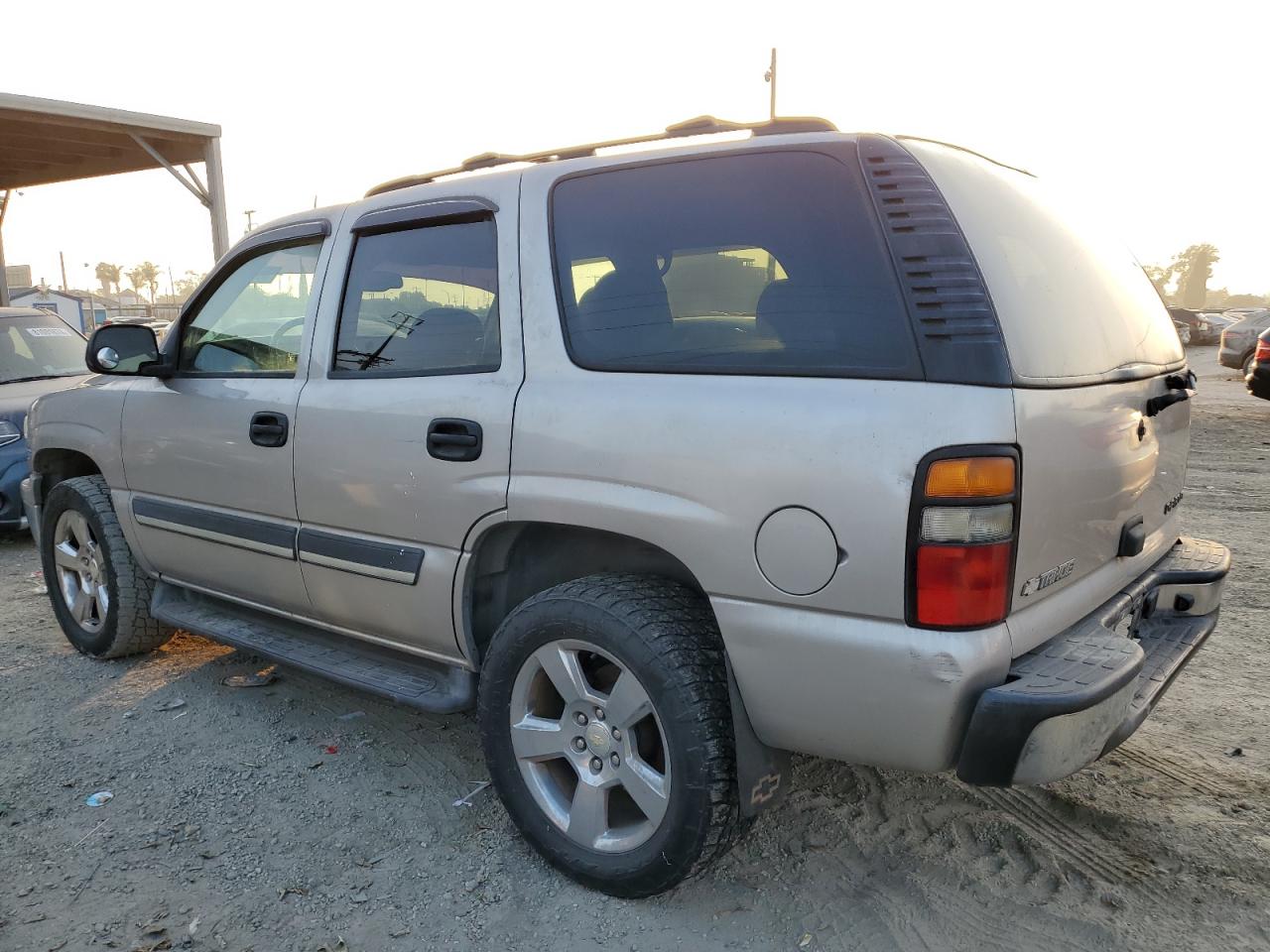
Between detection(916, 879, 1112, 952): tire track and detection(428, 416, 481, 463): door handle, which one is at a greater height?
detection(428, 416, 481, 463): door handle

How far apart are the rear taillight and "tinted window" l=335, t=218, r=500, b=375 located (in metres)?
1.31

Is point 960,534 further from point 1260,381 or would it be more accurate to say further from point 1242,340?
point 1242,340

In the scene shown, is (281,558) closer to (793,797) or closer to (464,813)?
(464,813)

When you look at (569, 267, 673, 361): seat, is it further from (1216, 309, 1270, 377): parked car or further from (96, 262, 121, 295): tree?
(96, 262, 121, 295): tree

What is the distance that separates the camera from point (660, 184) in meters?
2.48

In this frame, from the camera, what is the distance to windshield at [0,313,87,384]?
7.55m

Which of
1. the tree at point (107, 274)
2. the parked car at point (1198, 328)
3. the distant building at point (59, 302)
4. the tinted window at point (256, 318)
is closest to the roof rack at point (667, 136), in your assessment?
the tinted window at point (256, 318)

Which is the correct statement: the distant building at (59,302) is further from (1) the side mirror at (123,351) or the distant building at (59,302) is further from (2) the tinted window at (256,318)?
(2) the tinted window at (256,318)

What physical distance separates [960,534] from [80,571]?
4.08 meters

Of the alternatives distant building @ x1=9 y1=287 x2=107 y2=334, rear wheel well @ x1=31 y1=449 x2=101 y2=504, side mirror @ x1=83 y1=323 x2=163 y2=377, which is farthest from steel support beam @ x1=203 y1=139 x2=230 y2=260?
distant building @ x1=9 y1=287 x2=107 y2=334

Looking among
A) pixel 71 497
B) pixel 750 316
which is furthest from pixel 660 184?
pixel 71 497

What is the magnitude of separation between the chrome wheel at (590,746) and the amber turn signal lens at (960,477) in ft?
2.88

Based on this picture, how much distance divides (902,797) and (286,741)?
7.20ft

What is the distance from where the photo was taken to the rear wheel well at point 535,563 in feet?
8.39
